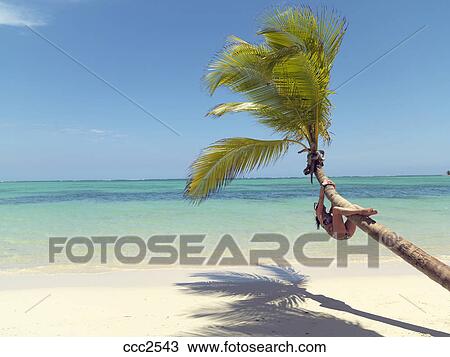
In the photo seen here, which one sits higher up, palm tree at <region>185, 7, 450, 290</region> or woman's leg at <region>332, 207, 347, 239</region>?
palm tree at <region>185, 7, 450, 290</region>

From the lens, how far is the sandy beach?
4980mm

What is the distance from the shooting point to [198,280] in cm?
777

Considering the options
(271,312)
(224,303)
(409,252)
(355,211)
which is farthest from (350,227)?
(224,303)

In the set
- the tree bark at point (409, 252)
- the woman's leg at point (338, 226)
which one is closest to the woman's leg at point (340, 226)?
the woman's leg at point (338, 226)

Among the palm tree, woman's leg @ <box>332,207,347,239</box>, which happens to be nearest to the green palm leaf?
the palm tree

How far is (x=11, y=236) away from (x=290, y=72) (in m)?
12.5

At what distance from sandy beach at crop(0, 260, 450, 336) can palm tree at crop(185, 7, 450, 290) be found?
177cm

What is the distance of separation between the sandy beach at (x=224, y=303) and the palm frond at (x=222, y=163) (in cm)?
182

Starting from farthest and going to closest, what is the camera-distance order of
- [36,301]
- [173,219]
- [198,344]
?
[173,219]
[36,301]
[198,344]

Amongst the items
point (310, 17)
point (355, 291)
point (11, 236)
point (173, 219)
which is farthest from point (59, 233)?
point (310, 17)

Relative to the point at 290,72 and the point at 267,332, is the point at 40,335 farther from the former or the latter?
the point at 290,72

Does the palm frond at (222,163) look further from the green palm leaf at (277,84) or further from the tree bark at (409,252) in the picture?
the tree bark at (409,252)

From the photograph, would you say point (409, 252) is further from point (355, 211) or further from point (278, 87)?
point (278, 87)

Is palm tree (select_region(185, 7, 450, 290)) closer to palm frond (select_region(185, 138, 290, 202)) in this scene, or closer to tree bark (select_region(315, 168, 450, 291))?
palm frond (select_region(185, 138, 290, 202))
